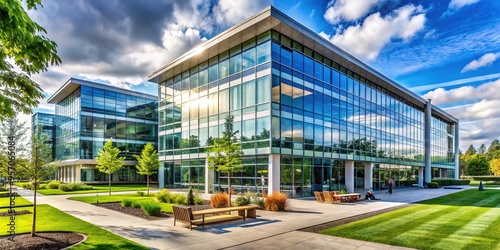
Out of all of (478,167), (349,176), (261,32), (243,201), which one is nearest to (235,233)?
(243,201)

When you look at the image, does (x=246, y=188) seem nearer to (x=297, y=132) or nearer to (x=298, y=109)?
(x=297, y=132)

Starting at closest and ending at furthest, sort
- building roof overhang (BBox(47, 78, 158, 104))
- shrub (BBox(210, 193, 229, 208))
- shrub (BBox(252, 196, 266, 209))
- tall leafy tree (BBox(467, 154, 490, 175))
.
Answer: shrub (BBox(252, 196, 266, 209)) < shrub (BBox(210, 193, 229, 208)) < building roof overhang (BBox(47, 78, 158, 104)) < tall leafy tree (BBox(467, 154, 490, 175))

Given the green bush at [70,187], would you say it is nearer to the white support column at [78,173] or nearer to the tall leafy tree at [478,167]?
the white support column at [78,173]

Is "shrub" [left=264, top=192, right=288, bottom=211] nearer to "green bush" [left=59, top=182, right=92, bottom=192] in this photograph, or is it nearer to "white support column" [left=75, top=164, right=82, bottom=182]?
"green bush" [left=59, top=182, right=92, bottom=192]

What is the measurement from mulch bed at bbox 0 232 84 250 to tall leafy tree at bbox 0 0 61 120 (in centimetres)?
431

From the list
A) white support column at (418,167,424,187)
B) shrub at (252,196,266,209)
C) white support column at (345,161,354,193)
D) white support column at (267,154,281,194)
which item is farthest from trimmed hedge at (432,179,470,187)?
shrub at (252,196,266,209)

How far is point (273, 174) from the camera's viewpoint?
23516mm

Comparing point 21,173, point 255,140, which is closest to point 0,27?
point 21,173

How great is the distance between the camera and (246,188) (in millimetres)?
25422

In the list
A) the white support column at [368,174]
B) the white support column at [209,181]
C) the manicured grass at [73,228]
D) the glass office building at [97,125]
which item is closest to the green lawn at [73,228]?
the manicured grass at [73,228]

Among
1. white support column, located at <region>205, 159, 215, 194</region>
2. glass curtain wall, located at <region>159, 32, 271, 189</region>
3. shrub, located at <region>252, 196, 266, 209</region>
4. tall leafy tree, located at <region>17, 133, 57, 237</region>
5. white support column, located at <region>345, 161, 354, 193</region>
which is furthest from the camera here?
white support column, located at <region>345, 161, 354, 193</region>

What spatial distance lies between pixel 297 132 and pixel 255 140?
12.7 ft

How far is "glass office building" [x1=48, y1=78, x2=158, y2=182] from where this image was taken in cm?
4862

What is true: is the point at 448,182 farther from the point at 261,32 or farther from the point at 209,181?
the point at 261,32
